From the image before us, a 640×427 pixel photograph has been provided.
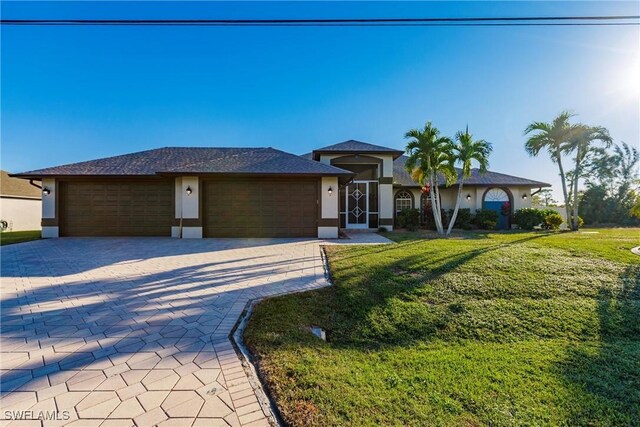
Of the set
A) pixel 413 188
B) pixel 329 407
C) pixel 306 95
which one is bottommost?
pixel 329 407

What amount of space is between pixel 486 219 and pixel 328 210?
34.9 ft

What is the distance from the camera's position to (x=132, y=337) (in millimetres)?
3236

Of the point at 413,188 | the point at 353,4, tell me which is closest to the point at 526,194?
the point at 413,188

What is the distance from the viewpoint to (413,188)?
56.5 feet

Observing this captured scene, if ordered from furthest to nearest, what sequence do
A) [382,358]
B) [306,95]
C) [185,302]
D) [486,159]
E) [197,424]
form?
[306,95], [486,159], [185,302], [382,358], [197,424]

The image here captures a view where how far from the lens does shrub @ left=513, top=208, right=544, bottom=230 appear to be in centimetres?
1600

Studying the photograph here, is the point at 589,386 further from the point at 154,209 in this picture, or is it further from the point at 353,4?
the point at 154,209

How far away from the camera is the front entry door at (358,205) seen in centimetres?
1552

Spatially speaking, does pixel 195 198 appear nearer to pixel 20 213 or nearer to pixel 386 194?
pixel 386 194

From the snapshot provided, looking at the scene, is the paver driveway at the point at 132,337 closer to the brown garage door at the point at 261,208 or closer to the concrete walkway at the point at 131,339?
the concrete walkway at the point at 131,339

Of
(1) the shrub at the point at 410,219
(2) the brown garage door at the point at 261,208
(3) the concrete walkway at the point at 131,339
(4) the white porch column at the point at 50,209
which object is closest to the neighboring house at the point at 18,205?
(4) the white porch column at the point at 50,209

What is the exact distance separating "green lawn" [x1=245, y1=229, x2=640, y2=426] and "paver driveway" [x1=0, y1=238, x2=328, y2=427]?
0.51 metres

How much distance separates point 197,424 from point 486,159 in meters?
14.1
